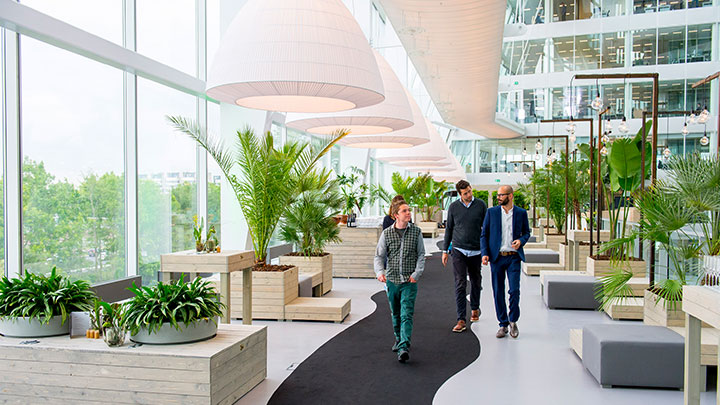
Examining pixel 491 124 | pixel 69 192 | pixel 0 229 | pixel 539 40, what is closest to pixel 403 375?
pixel 0 229

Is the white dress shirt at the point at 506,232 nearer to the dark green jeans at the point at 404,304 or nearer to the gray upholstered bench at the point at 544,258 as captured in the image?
the dark green jeans at the point at 404,304

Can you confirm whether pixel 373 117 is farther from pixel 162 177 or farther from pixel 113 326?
pixel 162 177

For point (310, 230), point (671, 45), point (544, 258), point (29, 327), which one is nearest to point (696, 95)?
point (671, 45)

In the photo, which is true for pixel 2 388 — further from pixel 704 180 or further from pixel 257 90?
pixel 704 180

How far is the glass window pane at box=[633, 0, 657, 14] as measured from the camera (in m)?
30.9

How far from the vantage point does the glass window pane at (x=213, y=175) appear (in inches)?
460

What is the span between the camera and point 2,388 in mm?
4215

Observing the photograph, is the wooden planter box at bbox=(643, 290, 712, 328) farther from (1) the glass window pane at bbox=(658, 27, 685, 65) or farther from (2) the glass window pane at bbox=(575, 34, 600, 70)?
(2) the glass window pane at bbox=(575, 34, 600, 70)

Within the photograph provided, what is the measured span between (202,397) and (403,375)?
2008mm

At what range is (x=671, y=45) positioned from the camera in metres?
30.9

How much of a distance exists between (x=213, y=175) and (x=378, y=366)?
7.27m

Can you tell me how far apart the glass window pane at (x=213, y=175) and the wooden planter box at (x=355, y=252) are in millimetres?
2467

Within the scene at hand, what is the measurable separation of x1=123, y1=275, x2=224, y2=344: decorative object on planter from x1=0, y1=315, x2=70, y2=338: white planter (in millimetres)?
592

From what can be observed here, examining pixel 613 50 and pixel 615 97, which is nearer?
pixel 613 50
